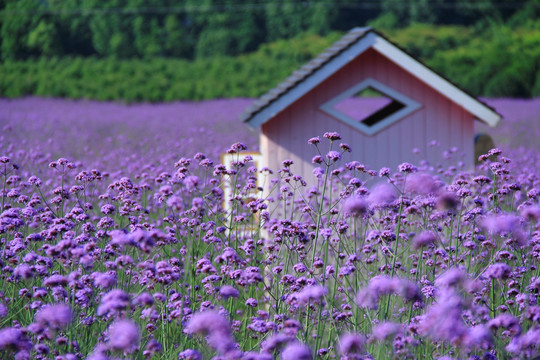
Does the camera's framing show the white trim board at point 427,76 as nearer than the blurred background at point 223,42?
Yes

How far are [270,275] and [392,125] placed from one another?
2779mm

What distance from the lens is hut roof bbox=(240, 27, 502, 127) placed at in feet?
21.1

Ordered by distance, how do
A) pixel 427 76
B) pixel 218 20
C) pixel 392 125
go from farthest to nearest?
1. pixel 218 20
2. pixel 392 125
3. pixel 427 76

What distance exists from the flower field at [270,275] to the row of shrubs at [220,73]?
14.6 m

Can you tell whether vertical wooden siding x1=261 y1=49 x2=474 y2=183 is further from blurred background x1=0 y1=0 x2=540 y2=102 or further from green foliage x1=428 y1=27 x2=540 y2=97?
green foliage x1=428 y1=27 x2=540 y2=97

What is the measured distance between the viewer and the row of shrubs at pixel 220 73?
69.5ft

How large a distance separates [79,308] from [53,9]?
76.8ft

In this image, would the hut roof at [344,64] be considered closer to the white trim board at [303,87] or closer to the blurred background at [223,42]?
the white trim board at [303,87]

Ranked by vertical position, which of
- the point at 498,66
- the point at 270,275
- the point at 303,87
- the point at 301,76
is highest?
the point at 498,66

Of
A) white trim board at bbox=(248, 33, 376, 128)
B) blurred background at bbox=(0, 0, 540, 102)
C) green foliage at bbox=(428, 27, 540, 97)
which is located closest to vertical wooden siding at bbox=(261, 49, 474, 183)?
white trim board at bbox=(248, 33, 376, 128)

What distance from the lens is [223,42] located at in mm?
32406

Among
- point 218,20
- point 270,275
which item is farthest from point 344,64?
point 218,20

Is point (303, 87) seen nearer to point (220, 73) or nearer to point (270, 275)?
point (270, 275)

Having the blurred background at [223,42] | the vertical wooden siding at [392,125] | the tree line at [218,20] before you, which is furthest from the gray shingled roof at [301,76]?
the tree line at [218,20]
